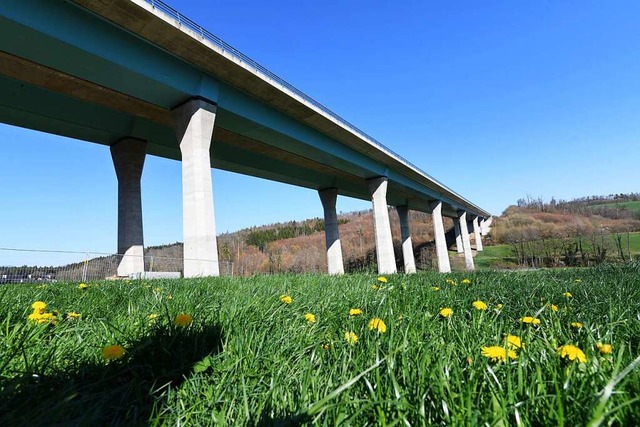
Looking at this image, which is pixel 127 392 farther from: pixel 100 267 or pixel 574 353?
pixel 100 267

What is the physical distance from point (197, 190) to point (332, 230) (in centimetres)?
2263

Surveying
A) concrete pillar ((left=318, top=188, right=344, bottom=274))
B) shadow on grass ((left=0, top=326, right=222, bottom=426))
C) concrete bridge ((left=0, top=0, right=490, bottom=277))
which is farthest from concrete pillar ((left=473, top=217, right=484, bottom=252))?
shadow on grass ((left=0, top=326, right=222, bottom=426))

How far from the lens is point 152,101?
1803 centimetres

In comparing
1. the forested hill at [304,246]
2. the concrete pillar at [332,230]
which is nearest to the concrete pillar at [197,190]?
the concrete pillar at [332,230]

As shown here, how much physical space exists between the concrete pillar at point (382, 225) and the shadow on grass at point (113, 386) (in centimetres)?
3396

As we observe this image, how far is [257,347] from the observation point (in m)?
2.01

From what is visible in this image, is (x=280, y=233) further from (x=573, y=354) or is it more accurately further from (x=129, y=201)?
(x=573, y=354)

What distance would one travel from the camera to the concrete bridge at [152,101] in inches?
523

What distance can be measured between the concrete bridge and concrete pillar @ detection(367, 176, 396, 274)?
7.78 meters

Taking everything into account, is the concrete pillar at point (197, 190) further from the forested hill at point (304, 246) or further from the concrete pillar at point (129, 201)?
the forested hill at point (304, 246)

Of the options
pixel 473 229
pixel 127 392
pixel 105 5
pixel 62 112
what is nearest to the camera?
pixel 127 392

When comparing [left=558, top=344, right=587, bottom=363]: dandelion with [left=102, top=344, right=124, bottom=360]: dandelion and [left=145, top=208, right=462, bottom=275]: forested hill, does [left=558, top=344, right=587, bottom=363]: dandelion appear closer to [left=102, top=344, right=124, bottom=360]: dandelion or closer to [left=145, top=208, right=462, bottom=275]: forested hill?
[left=102, top=344, right=124, bottom=360]: dandelion

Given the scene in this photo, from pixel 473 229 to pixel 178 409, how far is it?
3903 inches

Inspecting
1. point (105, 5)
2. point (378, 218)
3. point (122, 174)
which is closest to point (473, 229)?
point (378, 218)
